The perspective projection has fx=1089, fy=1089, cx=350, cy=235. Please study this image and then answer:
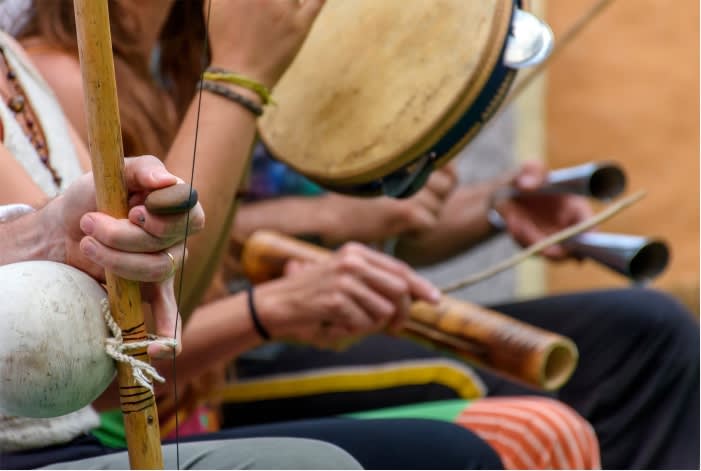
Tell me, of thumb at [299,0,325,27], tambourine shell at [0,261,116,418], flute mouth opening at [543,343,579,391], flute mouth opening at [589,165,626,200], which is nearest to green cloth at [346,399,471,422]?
flute mouth opening at [543,343,579,391]

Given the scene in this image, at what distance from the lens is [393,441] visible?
0.86 metres

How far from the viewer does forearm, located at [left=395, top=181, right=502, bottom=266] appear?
5.46ft

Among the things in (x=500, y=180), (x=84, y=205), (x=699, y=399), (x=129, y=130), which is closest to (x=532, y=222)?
(x=500, y=180)

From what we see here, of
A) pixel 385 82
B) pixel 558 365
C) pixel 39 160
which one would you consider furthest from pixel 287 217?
pixel 39 160

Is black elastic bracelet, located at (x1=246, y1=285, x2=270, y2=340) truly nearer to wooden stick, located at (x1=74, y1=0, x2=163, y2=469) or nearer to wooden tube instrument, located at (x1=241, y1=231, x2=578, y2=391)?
wooden tube instrument, located at (x1=241, y1=231, x2=578, y2=391)

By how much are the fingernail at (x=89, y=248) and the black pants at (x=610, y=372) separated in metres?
0.84

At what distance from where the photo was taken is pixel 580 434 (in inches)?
43.8

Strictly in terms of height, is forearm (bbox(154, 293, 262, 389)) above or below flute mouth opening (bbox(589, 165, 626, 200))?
below

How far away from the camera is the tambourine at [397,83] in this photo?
2.80ft

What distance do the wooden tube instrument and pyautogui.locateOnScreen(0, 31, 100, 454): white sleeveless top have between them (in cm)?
49

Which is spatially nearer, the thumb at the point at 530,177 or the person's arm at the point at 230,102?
the person's arm at the point at 230,102

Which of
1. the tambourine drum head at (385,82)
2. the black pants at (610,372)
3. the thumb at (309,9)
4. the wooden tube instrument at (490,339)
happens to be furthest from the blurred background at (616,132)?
the thumb at (309,9)

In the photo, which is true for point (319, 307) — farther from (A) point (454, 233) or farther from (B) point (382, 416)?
(A) point (454, 233)

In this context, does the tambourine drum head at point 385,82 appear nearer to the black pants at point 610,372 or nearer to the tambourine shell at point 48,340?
the tambourine shell at point 48,340
